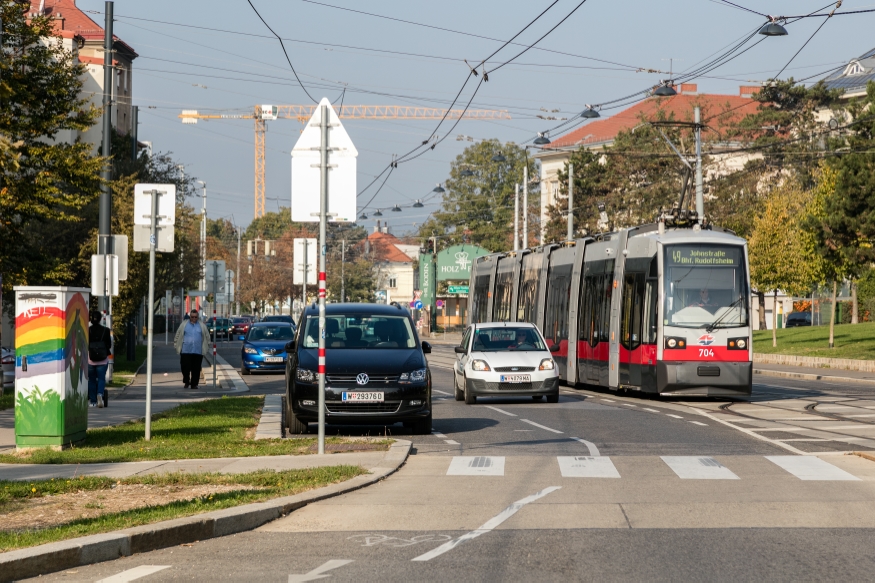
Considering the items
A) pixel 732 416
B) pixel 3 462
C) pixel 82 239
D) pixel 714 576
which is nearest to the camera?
pixel 714 576

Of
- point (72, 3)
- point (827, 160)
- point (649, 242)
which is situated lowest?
point (649, 242)

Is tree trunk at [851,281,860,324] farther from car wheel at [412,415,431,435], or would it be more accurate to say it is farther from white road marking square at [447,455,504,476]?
white road marking square at [447,455,504,476]

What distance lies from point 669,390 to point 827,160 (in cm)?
2237

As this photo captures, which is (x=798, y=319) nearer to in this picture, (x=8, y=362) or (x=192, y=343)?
(x=8, y=362)

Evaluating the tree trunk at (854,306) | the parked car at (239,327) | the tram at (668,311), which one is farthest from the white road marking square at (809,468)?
the parked car at (239,327)

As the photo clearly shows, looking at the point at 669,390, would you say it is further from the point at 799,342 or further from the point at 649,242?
the point at 799,342

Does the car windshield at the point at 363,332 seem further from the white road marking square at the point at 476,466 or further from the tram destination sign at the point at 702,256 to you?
the tram destination sign at the point at 702,256

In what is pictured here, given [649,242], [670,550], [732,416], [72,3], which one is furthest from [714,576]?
[72,3]

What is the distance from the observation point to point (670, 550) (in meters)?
8.58

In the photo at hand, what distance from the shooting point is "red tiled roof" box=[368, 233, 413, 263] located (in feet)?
571

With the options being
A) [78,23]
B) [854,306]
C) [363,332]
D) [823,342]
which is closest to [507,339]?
[363,332]

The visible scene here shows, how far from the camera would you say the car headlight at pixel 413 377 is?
56.6ft

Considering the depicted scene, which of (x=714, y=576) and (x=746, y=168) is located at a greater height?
(x=746, y=168)

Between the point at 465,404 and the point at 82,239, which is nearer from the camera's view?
the point at 465,404
